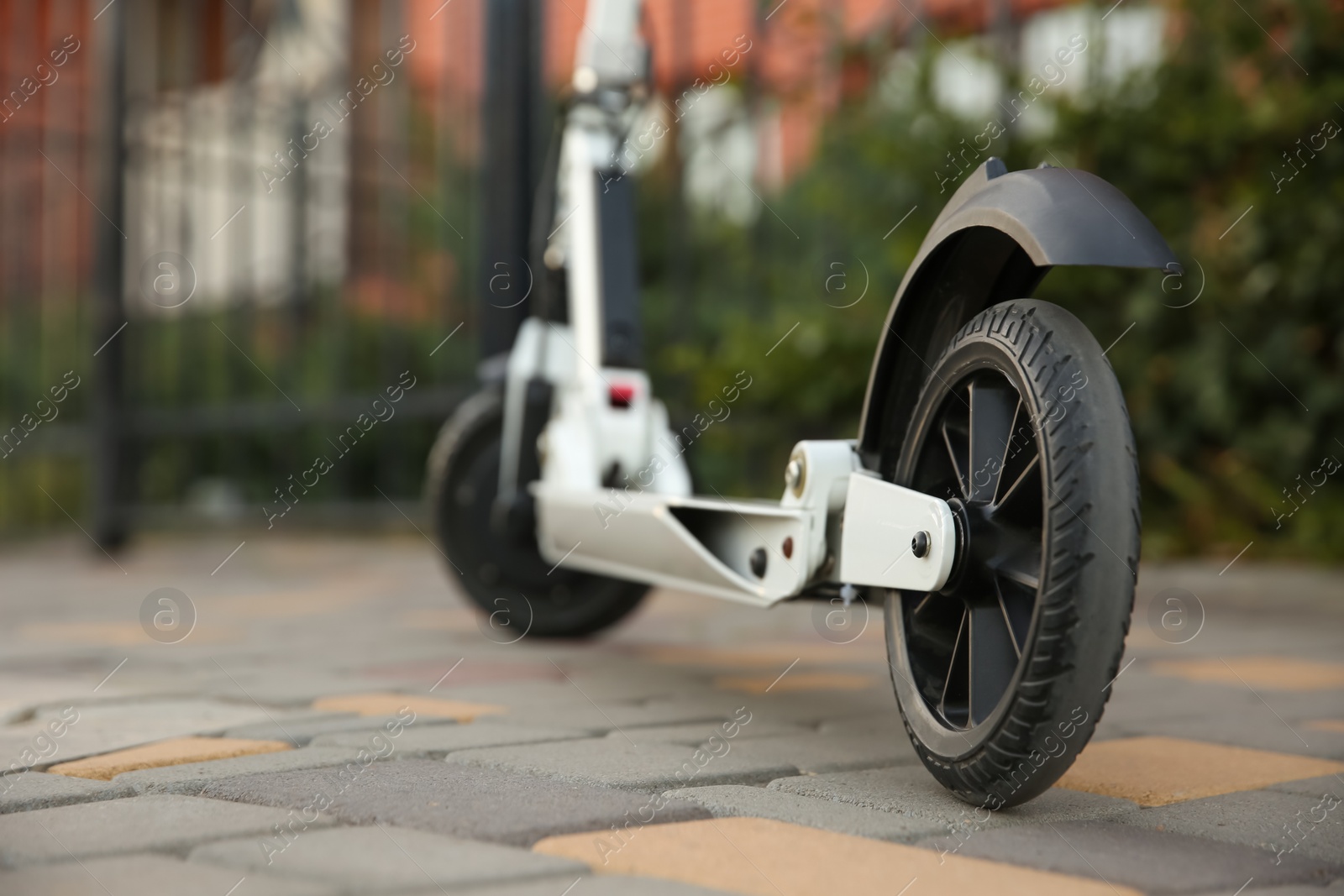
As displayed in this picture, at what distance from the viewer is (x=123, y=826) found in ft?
4.33

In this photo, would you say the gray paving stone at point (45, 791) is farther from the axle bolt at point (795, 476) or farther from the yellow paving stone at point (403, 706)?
the axle bolt at point (795, 476)

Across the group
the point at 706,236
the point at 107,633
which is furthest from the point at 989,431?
the point at 706,236

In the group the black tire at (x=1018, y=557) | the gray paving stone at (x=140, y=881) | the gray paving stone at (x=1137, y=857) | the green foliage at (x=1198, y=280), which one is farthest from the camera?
the green foliage at (x=1198, y=280)

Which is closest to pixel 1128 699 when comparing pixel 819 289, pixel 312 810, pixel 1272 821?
pixel 1272 821

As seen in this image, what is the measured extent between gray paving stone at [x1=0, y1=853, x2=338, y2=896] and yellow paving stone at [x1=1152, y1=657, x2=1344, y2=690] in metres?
1.78

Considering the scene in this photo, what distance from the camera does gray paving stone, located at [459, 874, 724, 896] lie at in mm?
1104

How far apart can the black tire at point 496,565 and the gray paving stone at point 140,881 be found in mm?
1760

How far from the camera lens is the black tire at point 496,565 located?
295 cm

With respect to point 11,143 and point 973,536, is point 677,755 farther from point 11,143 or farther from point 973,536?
point 11,143

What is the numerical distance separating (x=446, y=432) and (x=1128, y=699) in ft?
5.18

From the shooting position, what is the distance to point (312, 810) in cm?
139

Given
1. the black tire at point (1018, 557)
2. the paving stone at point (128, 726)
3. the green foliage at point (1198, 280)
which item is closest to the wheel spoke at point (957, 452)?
the black tire at point (1018, 557)

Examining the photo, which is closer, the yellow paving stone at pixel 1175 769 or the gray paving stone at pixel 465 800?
the gray paving stone at pixel 465 800

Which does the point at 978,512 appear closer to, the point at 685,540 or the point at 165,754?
the point at 685,540
